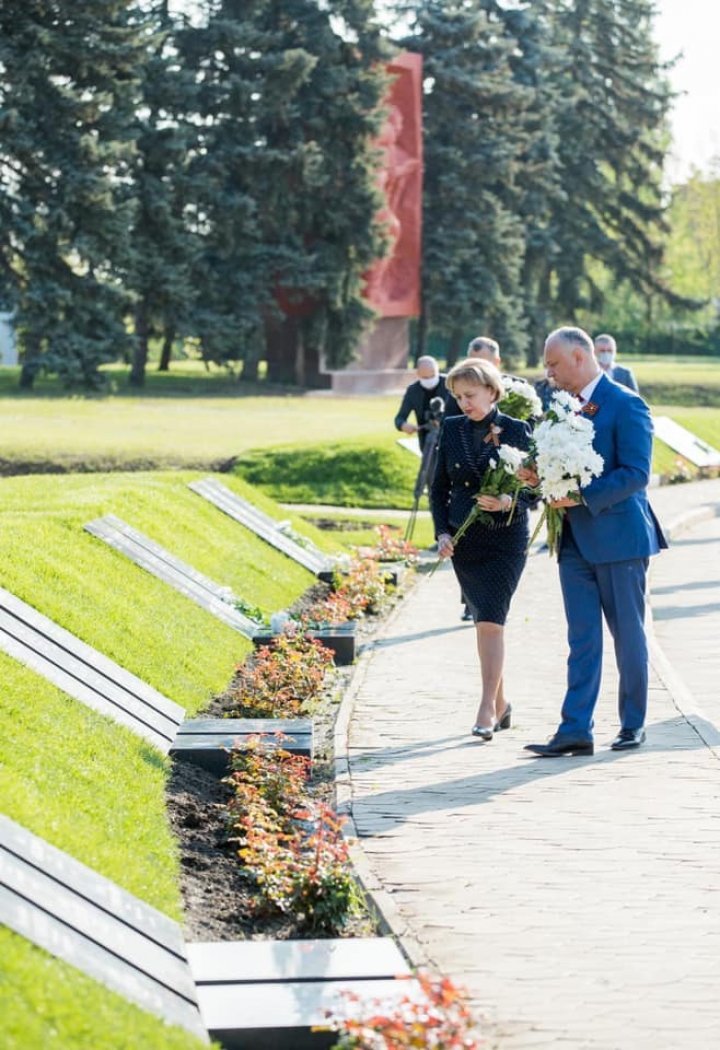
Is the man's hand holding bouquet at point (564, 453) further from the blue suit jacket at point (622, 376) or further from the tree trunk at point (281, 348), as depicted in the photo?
the tree trunk at point (281, 348)

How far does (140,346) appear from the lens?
158 feet

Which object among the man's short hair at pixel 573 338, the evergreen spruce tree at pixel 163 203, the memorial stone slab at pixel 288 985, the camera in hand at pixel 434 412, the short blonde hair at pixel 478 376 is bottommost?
the memorial stone slab at pixel 288 985

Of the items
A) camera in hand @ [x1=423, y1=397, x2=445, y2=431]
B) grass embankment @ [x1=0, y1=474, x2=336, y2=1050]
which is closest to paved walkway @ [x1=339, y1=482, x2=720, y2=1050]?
grass embankment @ [x1=0, y1=474, x2=336, y2=1050]

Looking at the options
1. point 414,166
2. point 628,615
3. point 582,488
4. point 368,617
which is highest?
point 414,166

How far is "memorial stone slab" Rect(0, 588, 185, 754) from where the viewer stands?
865 centimetres

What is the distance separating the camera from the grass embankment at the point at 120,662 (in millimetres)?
4738

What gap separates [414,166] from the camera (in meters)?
56.5

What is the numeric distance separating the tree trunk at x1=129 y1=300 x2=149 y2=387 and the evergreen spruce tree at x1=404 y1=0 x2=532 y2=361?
12.1 m

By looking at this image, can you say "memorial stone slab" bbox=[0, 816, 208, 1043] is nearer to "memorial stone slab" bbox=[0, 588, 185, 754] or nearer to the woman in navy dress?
"memorial stone slab" bbox=[0, 588, 185, 754]

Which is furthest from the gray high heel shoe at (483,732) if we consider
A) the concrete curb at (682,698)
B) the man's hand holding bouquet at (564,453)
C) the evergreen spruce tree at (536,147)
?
the evergreen spruce tree at (536,147)

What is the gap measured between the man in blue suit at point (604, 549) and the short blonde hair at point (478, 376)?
11.8 inches

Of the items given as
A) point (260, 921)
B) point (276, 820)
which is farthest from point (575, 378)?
point (260, 921)

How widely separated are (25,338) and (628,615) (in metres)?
36.4

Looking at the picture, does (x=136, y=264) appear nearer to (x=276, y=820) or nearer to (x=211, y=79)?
(x=211, y=79)
